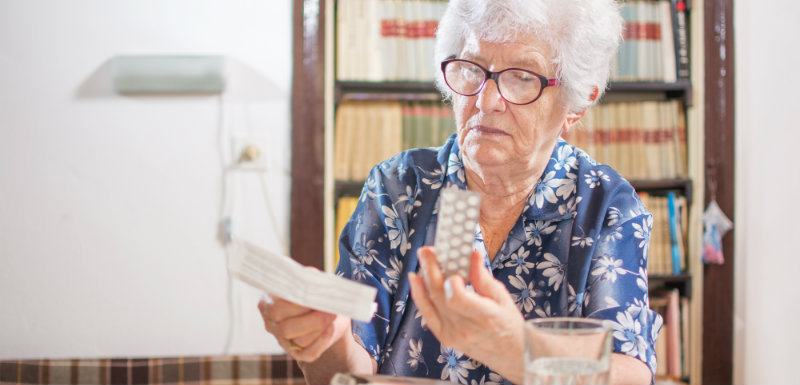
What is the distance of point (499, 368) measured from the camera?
2.00 feet

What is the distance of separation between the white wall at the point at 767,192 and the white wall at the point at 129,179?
4.85 feet

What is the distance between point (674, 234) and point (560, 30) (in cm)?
127

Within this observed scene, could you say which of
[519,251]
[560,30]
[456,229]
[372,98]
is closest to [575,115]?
[560,30]

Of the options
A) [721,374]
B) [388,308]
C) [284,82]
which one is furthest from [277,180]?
[721,374]

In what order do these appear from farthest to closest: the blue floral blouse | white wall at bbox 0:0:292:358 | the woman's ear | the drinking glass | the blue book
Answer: the blue book
white wall at bbox 0:0:292:358
the woman's ear
the blue floral blouse
the drinking glass

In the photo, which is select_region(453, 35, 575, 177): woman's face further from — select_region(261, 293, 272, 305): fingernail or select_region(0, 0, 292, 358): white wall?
select_region(0, 0, 292, 358): white wall

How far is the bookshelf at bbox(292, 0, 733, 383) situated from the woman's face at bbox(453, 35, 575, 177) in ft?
3.12

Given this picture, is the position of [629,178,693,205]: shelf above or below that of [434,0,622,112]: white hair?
below

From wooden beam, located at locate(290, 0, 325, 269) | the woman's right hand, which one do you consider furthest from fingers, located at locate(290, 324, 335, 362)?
wooden beam, located at locate(290, 0, 325, 269)

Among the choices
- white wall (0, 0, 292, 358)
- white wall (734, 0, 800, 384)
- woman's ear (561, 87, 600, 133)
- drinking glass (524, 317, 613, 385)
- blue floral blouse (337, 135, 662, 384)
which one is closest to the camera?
drinking glass (524, 317, 613, 385)

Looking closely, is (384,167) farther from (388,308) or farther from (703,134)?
(703,134)

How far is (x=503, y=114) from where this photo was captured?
93 cm

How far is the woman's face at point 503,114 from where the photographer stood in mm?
921

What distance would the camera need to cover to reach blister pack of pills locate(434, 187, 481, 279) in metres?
0.52
